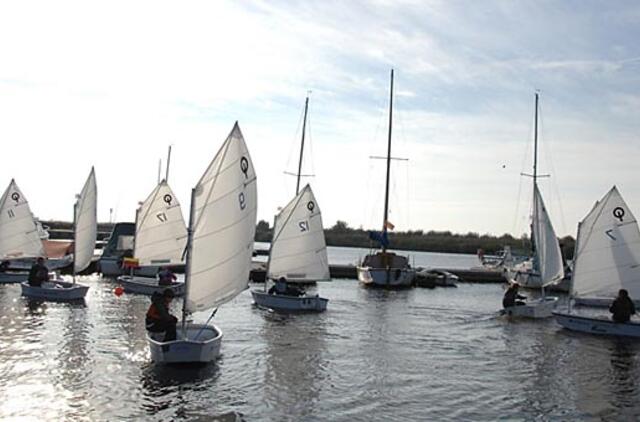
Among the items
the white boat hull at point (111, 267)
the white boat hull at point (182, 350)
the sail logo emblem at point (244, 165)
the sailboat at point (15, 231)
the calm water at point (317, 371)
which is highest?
the sail logo emblem at point (244, 165)

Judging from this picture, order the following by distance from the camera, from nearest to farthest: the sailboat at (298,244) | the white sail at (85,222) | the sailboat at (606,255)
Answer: the sailboat at (606,255) → the sailboat at (298,244) → the white sail at (85,222)

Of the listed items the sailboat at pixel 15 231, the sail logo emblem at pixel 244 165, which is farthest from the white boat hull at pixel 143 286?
the sail logo emblem at pixel 244 165

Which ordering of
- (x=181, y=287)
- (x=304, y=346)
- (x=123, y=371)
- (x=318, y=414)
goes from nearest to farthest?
1. (x=318, y=414)
2. (x=123, y=371)
3. (x=304, y=346)
4. (x=181, y=287)

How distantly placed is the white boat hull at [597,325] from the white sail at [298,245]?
42.3 feet

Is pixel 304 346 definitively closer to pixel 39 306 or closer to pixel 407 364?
pixel 407 364

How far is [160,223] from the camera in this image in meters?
42.7

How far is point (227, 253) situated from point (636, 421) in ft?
39.5

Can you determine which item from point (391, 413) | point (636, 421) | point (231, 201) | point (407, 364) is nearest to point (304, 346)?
point (407, 364)

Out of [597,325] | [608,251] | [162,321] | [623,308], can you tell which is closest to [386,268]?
[608,251]

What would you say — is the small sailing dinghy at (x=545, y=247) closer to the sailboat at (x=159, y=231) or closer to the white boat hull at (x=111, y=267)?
the sailboat at (x=159, y=231)

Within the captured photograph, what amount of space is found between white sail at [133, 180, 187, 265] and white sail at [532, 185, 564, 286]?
21067mm

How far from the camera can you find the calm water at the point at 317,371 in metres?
16.6

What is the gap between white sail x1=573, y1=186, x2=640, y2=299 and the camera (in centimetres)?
3175

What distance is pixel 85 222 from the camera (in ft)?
136
